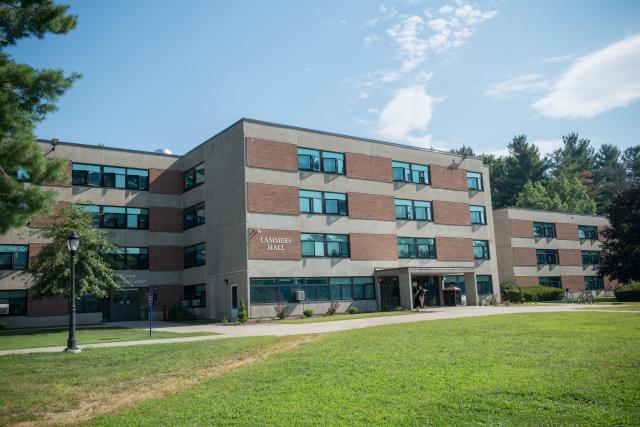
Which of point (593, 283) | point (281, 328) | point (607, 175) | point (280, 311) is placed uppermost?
point (607, 175)

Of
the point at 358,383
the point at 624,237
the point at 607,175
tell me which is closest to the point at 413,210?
the point at 624,237

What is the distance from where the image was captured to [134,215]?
40844 millimetres

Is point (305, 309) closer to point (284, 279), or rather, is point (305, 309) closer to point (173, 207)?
point (284, 279)

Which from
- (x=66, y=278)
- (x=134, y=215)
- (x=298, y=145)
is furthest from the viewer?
(x=134, y=215)

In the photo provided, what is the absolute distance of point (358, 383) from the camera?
32.4ft

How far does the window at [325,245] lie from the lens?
36.7 meters

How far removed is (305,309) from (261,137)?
40.7ft

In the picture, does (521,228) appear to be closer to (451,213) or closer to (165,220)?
(451,213)

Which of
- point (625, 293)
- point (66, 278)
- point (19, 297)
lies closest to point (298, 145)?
point (66, 278)

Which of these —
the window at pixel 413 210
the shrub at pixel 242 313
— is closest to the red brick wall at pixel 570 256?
the window at pixel 413 210

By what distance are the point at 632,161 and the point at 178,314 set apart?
93.7m

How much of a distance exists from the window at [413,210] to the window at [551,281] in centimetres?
1857

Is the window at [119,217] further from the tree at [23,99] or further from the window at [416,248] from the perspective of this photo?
the tree at [23,99]

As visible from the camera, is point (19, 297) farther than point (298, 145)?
No
